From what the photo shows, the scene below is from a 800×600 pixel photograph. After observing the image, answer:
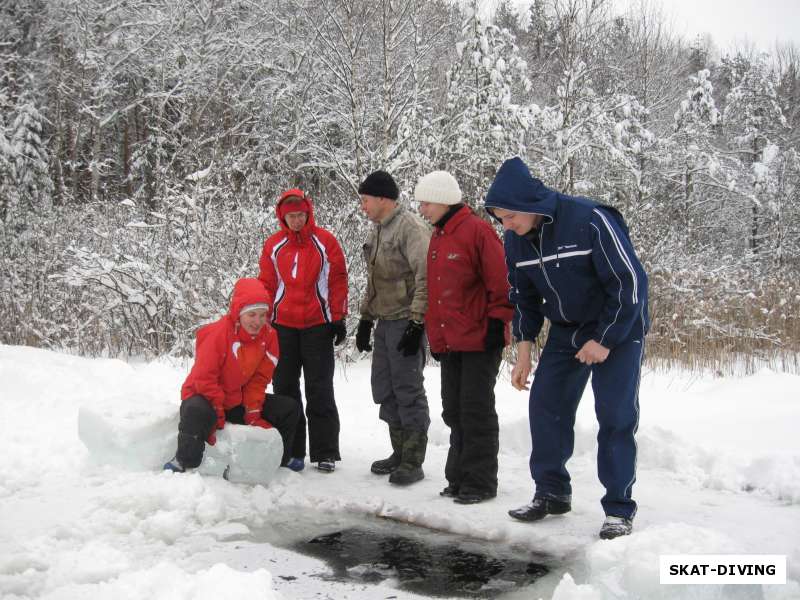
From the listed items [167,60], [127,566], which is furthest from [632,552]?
[167,60]

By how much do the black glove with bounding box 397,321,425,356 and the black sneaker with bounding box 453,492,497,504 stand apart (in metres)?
0.94

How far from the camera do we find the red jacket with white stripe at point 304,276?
5.56 meters

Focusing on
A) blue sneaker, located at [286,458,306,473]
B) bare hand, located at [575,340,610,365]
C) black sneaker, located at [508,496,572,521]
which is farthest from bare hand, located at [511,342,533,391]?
blue sneaker, located at [286,458,306,473]

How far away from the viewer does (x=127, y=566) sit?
3.67 m

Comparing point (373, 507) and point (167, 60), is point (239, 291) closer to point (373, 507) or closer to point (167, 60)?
point (373, 507)

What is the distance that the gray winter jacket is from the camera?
17.4ft

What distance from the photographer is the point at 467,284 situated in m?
4.89

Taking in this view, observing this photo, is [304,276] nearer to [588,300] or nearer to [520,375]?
[520,375]

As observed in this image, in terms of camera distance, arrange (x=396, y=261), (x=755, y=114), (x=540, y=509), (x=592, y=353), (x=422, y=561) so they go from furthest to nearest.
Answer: (x=755, y=114) → (x=396, y=261) → (x=540, y=509) → (x=592, y=353) → (x=422, y=561)

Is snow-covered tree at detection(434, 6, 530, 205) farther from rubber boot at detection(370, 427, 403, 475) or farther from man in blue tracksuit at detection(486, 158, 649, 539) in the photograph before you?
man in blue tracksuit at detection(486, 158, 649, 539)

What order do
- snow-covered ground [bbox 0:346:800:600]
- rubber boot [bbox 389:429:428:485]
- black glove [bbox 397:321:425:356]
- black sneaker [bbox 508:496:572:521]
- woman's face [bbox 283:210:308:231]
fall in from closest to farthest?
snow-covered ground [bbox 0:346:800:600]
black sneaker [bbox 508:496:572:521]
black glove [bbox 397:321:425:356]
rubber boot [bbox 389:429:428:485]
woman's face [bbox 283:210:308:231]

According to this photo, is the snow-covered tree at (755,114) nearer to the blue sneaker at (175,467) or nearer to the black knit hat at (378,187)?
the black knit hat at (378,187)

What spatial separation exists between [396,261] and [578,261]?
1.53 metres

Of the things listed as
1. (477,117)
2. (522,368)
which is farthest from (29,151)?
(522,368)
